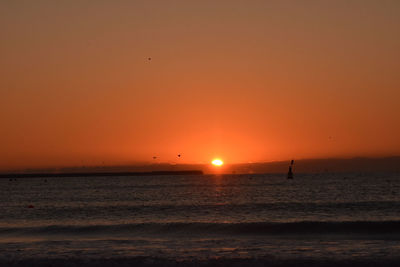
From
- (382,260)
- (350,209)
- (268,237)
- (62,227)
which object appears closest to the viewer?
(382,260)

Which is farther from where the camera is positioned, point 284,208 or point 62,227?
point 284,208

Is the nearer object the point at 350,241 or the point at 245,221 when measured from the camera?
the point at 350,241

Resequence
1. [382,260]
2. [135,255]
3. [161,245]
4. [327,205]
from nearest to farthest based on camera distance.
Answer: [382,260], [135,255], [161,245], [327,205]

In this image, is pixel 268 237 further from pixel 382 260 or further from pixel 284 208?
pixel 284 208

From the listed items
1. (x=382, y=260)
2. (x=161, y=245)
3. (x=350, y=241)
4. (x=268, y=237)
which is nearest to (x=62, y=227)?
(x=161, y=245)

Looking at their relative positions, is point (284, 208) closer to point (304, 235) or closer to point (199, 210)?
point (199, 210)

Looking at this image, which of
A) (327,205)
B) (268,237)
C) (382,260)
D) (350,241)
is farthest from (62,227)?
(327,205)

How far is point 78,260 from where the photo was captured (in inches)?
1021

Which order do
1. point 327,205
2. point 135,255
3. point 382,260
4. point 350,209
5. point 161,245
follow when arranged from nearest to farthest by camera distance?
point 382,260 < point 135,255 < point 161,245 < point 350,209 < point 327,205

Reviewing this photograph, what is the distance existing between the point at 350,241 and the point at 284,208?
85.5 ft

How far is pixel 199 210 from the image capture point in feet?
191

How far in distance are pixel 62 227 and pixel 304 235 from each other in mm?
21505

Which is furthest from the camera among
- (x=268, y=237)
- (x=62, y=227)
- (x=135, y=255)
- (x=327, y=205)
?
(x=327, y=205)

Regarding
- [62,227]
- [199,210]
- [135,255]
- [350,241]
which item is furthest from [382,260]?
[199,210]
